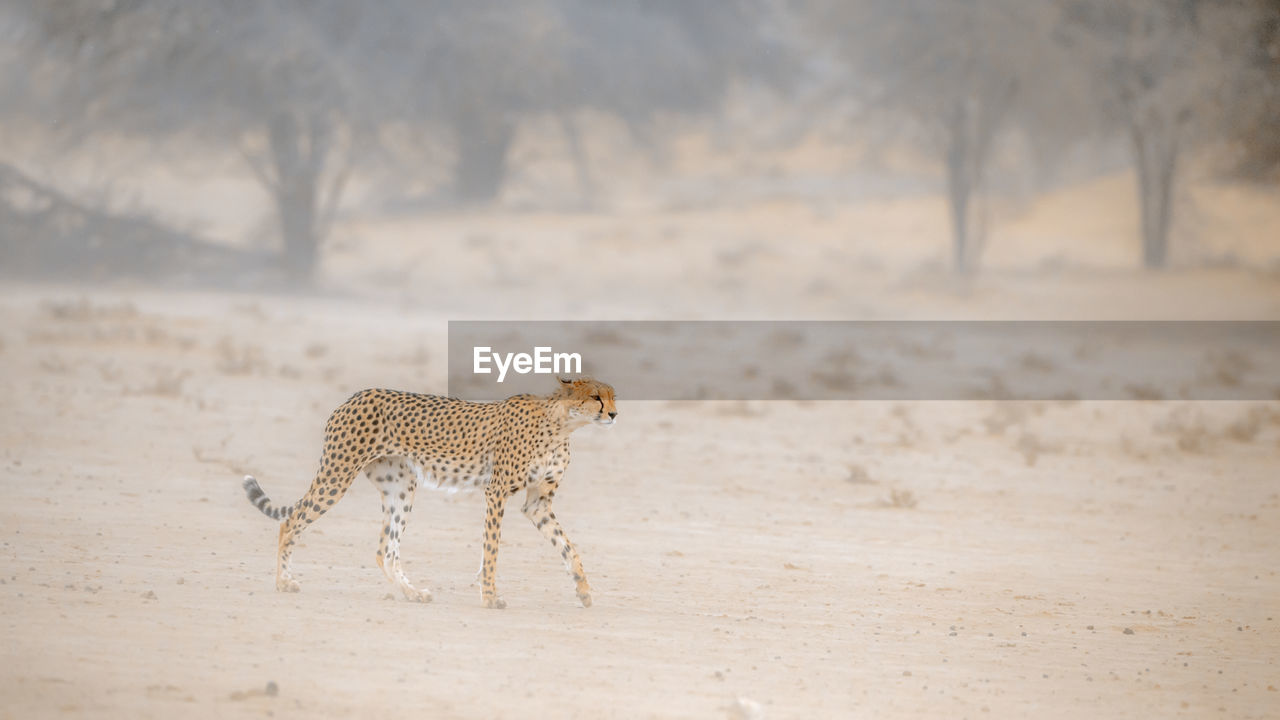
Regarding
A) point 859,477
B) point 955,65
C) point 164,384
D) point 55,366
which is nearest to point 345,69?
point 955,65

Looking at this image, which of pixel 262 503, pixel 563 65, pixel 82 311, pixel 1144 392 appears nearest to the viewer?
pixel 262 503

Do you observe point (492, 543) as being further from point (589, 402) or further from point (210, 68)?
point (210, 68)

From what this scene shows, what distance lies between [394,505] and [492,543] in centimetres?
60

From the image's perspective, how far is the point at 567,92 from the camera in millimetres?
31672

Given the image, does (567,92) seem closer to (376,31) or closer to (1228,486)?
(376,31)

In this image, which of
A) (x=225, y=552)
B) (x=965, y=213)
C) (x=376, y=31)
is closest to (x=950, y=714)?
(x=225, y=552)

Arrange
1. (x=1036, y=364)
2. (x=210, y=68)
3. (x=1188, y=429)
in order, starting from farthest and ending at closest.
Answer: (x=210, y=68)
(x=1036, y=364)
(x=1188, y=429)

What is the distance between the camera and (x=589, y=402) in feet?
21.1

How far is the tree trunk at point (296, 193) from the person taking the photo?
27234 millimetres

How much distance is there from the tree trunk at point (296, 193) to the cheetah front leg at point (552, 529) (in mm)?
21251

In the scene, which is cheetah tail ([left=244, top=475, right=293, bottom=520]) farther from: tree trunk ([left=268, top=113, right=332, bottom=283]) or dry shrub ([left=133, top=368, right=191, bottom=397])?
tree trunk ([left=268, top=113, right=332, bottom=283])

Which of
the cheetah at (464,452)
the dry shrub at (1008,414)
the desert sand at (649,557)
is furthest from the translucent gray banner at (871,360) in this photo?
the cheetah at (464,452)

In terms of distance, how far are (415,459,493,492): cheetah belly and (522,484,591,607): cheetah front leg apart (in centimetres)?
23

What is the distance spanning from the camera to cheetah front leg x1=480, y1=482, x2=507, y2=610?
6566mm
